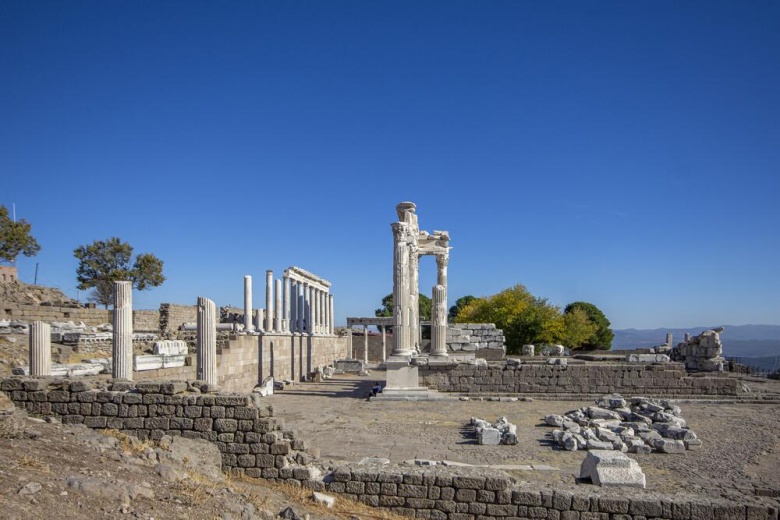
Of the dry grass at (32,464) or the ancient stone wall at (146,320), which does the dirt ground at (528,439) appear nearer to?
the dry grass at (32,464)

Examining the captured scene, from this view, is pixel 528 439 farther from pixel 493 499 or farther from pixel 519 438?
pixel 493 499

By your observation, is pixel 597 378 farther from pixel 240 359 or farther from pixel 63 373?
pixel 63 373

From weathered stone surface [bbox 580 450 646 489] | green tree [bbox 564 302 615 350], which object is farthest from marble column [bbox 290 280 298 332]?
green tree [bbox 564 302 615 350]

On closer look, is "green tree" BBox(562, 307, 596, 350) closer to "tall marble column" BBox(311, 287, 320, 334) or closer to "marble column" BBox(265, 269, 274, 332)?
"tall marble column" BBox(311, 287, 320, 334)

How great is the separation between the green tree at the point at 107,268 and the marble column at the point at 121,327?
3298 cm

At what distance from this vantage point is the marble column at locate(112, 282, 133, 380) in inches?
471

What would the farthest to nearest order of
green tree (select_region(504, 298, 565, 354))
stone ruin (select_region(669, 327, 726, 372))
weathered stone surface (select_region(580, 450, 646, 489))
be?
1. green tree (select_region(504, 298, 565, 354))
2. stone ruin (select_region(669, 327, 726, 372))
3. weathered stone surface (select_region(580, 450, 646, 489))

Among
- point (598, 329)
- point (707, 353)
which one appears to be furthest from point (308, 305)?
point (598, 329)

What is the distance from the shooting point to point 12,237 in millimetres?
34531

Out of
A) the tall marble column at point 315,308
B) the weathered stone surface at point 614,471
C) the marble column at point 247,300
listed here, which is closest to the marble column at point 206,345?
the weathered stone surface at point 614,471

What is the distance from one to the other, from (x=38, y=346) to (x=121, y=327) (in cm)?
145

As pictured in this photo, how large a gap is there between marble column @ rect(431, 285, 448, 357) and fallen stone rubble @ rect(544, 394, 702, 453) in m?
8.69

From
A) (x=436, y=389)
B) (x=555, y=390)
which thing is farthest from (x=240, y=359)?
(x=555, y=390)

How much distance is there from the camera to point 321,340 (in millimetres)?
36969
